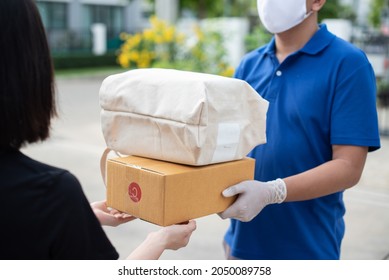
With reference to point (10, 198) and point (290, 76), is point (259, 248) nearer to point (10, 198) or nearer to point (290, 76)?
point (290, 76)

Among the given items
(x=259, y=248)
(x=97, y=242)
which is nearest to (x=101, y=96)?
(x=97, y=242)

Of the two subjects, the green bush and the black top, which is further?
the green bush

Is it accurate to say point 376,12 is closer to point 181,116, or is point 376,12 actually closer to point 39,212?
point 181,116

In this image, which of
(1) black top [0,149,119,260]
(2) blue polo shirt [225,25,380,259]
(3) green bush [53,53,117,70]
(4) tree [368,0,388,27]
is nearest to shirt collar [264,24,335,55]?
(2) blue polo shirt [225,25,380,259]

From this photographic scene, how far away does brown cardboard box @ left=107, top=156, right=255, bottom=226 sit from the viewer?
4.73 ft

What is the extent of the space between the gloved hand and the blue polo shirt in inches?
8.5

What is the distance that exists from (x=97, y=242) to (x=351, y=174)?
35.1 inches

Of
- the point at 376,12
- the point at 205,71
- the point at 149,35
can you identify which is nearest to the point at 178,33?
the point at 149,35

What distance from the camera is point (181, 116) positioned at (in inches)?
56.1

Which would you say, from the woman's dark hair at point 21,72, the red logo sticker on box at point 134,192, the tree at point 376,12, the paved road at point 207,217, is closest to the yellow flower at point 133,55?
the paved road at point 207,217

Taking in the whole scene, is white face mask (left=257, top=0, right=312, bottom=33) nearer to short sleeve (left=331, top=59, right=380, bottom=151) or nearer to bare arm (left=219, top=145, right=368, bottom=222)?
short sleeve (left=331, top=59, right=380, bottom=151)

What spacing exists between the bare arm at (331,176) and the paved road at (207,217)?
0.85 meters

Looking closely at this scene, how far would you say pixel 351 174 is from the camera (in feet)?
5.97

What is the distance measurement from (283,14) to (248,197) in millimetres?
685
